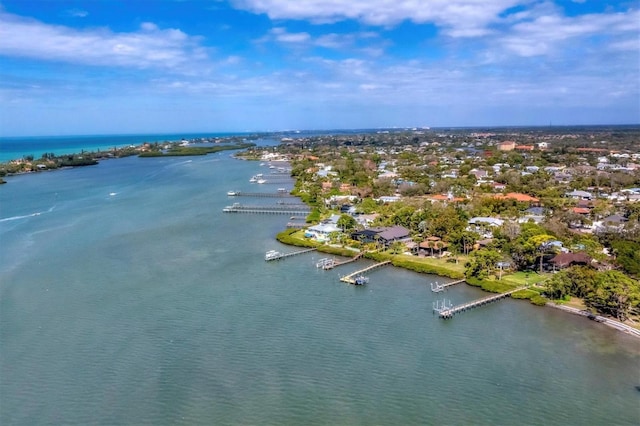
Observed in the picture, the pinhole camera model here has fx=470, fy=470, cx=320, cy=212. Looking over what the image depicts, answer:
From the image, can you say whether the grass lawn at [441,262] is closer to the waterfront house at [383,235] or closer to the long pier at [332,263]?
the waterfront house at [383,235]

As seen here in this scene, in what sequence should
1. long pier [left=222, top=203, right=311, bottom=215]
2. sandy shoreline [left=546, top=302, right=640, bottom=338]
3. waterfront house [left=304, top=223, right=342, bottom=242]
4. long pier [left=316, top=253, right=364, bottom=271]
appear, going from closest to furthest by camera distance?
sandy shoreline [left=546, top=302, right=640, bottom=338] < long pier [left=316, top=253, right=364, bottom=271] < waterfront house [left=304, top=223, right=342, bottom=242] < long pier [left=222, top=203, right=311, bottom=215]

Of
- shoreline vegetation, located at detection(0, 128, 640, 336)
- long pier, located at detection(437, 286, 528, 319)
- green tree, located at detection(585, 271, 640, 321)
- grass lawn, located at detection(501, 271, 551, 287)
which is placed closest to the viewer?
green tree, located at detection(585, 271, 640, 321)

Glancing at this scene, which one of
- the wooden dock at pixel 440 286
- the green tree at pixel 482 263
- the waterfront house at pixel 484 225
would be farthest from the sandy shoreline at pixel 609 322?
the waterfront house at pixel 484 225

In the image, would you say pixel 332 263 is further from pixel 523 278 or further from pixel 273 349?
pixel 273 349

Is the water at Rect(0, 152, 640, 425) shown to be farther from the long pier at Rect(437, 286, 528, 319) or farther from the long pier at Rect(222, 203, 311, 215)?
the long pier at Rect(222, 203, 311, 215)

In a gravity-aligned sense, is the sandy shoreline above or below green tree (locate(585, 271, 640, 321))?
below

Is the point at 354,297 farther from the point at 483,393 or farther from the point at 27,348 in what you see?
the point at 27,348

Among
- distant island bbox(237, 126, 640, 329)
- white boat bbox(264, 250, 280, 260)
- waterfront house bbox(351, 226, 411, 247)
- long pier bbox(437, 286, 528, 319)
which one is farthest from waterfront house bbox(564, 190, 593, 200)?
white boat bbox(264, 250, 280, 260)

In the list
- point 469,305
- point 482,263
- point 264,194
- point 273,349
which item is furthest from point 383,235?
point 264,194
